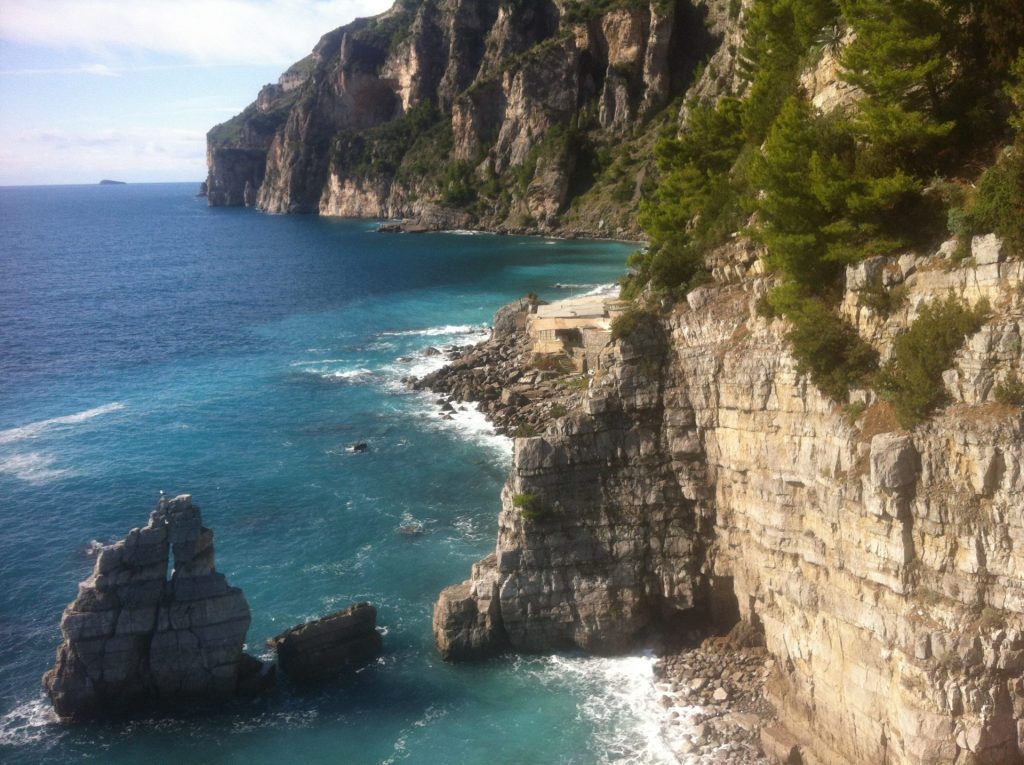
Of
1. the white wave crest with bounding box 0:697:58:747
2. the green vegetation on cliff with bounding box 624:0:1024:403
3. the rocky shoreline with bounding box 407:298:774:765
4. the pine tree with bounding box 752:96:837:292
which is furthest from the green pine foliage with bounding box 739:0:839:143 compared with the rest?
the white wave crest with bounding box 0:697:58:747

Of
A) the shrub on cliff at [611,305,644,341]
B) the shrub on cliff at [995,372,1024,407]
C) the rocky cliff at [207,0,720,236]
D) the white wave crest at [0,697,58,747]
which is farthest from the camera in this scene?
the rocky cliff at [207,0,720,236]

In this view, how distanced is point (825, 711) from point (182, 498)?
2216 centimetres

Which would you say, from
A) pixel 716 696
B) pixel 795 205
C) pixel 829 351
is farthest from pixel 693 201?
pixel 716 696

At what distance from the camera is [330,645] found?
3009cm

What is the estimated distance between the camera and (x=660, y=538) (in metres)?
28.8

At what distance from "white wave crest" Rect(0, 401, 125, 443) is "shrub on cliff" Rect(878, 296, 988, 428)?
53.7 meters

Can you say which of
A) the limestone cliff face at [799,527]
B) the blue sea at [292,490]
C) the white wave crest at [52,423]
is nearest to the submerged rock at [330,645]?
the blue sea at [292,490]

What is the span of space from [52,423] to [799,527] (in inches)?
2058

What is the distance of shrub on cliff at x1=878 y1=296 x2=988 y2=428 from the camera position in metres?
19.6

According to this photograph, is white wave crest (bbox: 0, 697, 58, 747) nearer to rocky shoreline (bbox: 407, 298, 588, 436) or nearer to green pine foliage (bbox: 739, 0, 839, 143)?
rocky shoreline (bbox: 407, 298, 588, 436)

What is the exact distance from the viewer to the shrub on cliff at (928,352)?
19.6 m

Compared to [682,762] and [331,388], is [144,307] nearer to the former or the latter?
[331,388]

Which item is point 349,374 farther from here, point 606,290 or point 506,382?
point 606,290

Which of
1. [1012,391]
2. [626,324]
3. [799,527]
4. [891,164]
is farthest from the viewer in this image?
[626,324]
